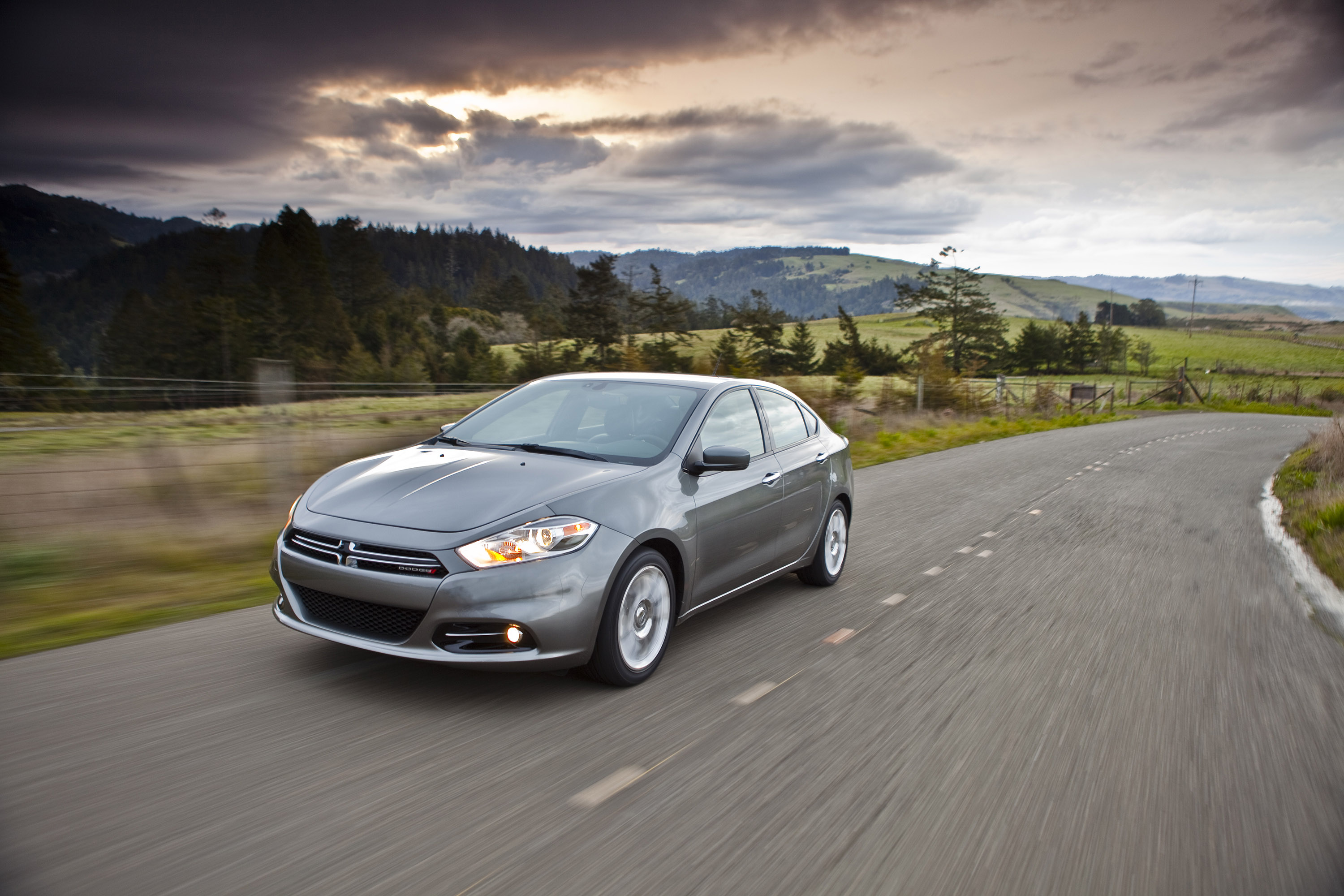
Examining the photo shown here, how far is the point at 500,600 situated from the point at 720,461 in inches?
58.8

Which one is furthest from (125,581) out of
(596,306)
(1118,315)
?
(1118,315)

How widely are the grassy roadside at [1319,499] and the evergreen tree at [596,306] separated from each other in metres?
46.3

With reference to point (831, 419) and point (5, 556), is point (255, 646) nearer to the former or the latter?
point (5, 556)

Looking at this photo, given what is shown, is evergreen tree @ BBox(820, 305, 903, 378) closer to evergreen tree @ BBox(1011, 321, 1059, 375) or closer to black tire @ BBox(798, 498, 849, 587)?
evergreen tree @ BBox(1011, 321, 1059, 375)

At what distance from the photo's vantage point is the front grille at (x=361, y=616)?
377cm

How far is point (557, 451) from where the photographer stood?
15.9 feet

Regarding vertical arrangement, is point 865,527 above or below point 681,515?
below

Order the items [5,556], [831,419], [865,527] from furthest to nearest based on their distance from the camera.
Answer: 1. [831,419]
2. [865,527]
3. [5,556]

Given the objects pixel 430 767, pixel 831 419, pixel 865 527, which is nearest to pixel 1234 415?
pixel 831 419

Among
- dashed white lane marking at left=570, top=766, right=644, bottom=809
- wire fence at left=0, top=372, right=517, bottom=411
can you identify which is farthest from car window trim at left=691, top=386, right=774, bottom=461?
wire fence at left=0, top=372, right=517, bottom=411

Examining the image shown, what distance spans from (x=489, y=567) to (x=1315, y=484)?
12.4 meters

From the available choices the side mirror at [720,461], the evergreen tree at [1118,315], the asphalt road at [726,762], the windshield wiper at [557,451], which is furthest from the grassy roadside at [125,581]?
the evergreen tree at [1118,315]

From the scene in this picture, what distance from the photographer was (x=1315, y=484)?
11.8 meters

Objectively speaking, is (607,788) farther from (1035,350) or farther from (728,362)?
(1035,350)
